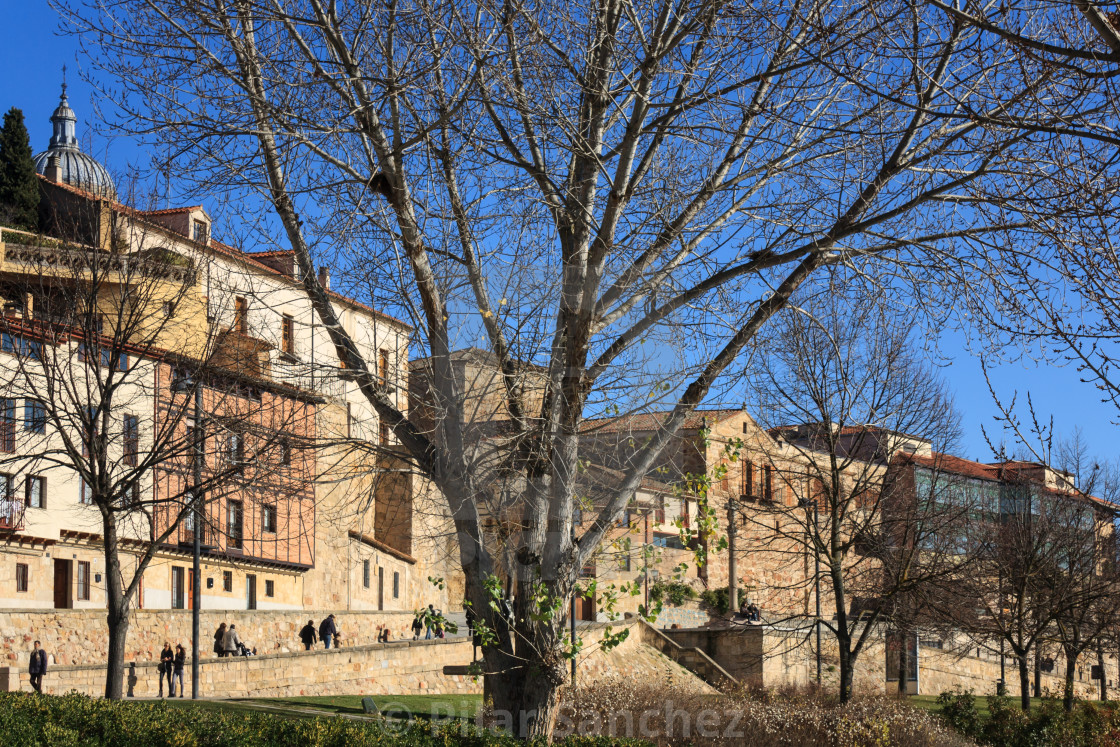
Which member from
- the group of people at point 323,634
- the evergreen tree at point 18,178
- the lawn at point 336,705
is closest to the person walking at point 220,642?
the lawn at point 336,705

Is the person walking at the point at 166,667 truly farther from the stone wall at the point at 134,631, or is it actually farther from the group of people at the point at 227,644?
the group of people at the point at 227,644

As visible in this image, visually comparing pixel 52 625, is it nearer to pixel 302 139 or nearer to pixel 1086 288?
pixel 302 139

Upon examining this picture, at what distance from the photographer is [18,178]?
141ft

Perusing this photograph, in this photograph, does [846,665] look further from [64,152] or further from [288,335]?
[64,152]

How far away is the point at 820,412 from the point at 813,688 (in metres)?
9.15

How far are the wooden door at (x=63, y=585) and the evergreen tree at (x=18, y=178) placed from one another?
16196 millimetres

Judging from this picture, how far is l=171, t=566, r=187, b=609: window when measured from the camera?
32250 millimetres

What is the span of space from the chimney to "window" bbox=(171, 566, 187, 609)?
2822cm

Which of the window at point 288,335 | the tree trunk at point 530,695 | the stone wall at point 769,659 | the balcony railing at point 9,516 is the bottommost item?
the stone wall at point 769,659

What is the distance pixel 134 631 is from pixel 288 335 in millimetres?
20770

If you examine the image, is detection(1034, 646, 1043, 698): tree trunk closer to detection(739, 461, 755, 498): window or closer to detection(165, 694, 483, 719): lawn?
detection(739, 461, 755, 498): window

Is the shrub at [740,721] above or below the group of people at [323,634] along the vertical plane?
above

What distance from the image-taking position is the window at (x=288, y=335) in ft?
26.3

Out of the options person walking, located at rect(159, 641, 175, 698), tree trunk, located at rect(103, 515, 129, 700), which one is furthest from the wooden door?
tree trunk, located at rect(103, 515, 129, 700)
